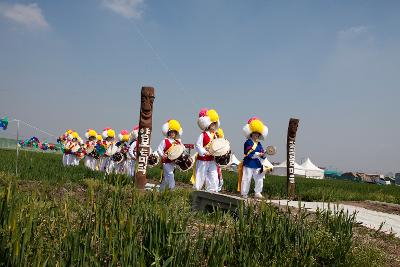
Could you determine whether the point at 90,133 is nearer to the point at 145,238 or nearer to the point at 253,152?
the point at 253,152

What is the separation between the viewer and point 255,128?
31.7 feet

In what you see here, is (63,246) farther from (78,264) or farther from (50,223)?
(50,223)

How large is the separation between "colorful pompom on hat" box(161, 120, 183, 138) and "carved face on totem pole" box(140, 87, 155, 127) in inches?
22.5

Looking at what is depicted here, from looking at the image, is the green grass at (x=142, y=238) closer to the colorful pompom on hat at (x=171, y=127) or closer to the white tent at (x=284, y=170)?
the colorful pompom on hat at (x=171, y=127)

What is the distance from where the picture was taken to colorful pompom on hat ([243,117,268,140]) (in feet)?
31.7

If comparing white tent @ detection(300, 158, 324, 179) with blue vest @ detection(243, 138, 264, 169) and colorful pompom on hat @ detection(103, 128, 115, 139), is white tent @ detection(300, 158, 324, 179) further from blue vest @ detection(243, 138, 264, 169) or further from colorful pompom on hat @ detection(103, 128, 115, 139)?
blue vest @ detection(243, 138, 264, 169)

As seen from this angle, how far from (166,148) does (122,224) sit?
701cm

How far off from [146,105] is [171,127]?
820 mm

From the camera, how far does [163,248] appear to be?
9.45ft

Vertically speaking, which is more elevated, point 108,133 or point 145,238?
point 108,133

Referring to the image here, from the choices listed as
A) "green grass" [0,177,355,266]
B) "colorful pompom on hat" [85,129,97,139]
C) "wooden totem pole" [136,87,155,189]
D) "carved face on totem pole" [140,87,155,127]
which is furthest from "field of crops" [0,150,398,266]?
"colorful pompom on hat" [85,129,97,139]

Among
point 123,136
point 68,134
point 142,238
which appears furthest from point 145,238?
point 68,134

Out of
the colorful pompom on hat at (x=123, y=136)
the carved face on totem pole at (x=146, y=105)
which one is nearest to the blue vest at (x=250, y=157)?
the carved face on totem pole at (x=146, y=105)

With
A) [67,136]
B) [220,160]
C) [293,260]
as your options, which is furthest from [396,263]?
[67,136]
